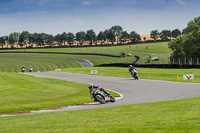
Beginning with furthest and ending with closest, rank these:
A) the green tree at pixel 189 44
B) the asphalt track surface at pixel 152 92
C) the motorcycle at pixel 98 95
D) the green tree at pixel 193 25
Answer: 1. the green tree at pixel 193 25
2. the green tree at pixel 189 44
3. the asphalt track surface at pixel 152 92
4. the motorcycle at pixel 98 95

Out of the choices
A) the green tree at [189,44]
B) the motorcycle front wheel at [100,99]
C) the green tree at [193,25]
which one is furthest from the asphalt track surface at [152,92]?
the green tree at [193,25]

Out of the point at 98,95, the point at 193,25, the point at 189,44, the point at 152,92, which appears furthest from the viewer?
the point at 193,25

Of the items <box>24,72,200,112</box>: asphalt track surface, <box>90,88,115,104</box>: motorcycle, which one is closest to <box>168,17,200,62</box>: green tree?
<box>24,72,200,112</box>: asphalt track surface

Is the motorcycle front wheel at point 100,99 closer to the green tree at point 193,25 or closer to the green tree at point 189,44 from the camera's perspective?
the green tree at point 189,44

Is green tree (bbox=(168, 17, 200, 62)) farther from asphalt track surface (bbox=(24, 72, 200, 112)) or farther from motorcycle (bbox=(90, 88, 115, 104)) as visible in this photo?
motorcycle (bbox=(90, 88, 115, 104))

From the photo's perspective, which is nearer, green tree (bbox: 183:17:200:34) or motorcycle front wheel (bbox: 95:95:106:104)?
motorcycle front wheel (bbox: 95:95:106:104)

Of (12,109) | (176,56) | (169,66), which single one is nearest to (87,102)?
(12,109)

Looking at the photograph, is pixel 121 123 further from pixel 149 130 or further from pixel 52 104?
pixel 52 104

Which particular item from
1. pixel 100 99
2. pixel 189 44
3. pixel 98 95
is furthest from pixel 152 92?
pixel 189 44

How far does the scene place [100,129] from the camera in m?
8.23

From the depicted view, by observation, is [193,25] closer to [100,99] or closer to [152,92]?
[152,92]

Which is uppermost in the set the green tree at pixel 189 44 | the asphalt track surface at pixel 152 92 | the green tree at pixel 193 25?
the green tree at pixel 193 25

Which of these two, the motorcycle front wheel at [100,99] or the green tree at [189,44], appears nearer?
the motorcycle front wheel at [100,99]

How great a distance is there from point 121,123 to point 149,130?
1570 mm
